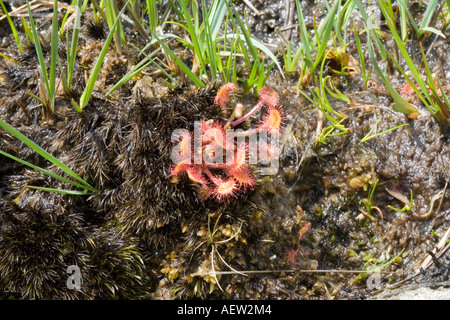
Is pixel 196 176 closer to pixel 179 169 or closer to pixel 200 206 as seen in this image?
pixel 179 169

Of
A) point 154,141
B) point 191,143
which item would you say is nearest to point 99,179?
point 154,141

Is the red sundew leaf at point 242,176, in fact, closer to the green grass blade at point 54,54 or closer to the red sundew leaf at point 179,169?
the red sundew leaf at point 179,169

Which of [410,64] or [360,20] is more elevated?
[360,20]

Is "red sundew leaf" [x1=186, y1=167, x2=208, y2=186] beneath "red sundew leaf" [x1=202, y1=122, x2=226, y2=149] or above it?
beneath

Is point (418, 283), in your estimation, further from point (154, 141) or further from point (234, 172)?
point (154, 141)

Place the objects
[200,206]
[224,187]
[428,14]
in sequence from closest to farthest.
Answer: [224,187] < [200,206] < [428,14]

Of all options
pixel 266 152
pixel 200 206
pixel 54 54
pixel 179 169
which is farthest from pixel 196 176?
pixel 54 54

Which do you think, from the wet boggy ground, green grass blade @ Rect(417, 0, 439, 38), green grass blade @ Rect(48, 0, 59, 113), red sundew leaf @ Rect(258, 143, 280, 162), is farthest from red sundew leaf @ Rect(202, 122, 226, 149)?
green grass blade @ Rect(417, 0, 439, 38)

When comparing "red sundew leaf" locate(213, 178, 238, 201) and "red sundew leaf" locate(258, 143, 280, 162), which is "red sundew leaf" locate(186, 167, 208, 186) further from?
"red sundew leaf" locate(258, 143, 280, 162)
